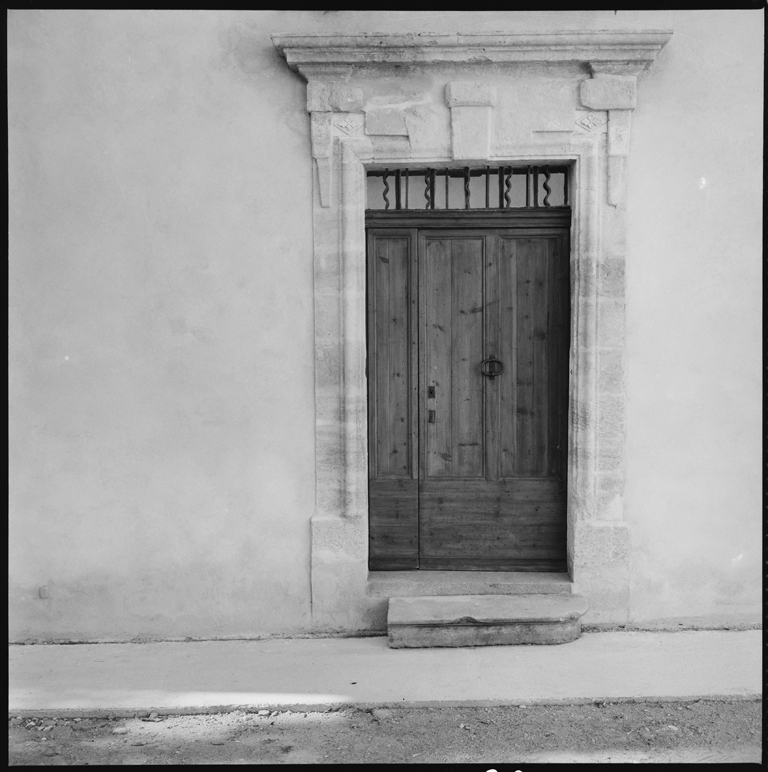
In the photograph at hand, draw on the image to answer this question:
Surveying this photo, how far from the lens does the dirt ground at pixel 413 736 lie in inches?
147

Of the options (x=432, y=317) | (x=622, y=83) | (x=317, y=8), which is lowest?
(x=432, y=317)

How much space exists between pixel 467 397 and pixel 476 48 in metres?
2.03

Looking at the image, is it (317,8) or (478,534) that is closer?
(317,8)

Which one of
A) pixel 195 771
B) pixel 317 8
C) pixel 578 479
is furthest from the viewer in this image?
pixel 578 479

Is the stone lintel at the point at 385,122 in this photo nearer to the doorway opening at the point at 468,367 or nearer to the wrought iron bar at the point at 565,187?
the doorway opening at the point at 468,367

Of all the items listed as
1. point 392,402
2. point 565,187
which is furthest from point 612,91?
point 392,402

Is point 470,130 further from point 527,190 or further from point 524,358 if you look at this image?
point 524,358

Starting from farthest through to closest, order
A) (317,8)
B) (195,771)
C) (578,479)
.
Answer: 1. (578,479)
2. (317,8)
3. (195,771)

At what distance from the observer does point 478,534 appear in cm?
530

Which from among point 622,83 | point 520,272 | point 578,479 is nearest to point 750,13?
point 622,83

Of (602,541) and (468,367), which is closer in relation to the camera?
(602,541)

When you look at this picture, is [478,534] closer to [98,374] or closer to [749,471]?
[749,471]

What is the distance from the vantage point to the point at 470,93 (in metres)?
4.88

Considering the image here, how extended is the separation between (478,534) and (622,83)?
2.80 meters
